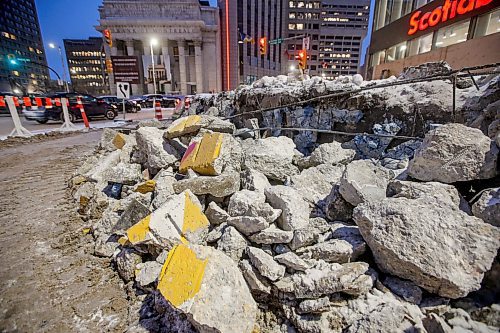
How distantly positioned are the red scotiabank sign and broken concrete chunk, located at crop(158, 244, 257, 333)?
13.6 m

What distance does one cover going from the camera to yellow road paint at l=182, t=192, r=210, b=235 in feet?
6.81

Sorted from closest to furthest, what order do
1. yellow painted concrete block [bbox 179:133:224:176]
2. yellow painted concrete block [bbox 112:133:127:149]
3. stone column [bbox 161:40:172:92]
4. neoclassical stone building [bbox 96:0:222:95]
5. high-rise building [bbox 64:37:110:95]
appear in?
yellow painted concrete block [bbox 179:133:224:176]
yellow painted concrete block [bbox 112:133:127:149]
stone column [bbox 161:40:172:92]
neoclassical stone building [bbox 96:0:222:95]
high-rise building [bbox 64:37:110:95]

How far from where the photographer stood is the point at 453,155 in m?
1.78

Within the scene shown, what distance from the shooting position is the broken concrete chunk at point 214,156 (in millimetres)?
2658

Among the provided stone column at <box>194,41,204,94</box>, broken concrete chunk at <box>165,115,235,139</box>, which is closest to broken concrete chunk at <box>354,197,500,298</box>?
broken concrete chunk at <box>165,115,235,139</box>

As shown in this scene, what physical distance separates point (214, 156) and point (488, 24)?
13.0 metres

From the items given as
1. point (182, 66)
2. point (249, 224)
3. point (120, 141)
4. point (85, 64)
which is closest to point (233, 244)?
point (249, 224)

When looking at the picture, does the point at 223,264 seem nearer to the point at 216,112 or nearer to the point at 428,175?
the point at 428,175

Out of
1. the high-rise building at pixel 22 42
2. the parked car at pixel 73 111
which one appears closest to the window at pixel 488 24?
the parked car at pixel 73 111

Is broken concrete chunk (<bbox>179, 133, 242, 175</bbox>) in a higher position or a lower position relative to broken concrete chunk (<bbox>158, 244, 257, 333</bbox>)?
higher

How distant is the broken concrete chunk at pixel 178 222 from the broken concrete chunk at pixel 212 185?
0.23m

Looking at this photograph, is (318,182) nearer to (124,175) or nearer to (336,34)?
(124,175)

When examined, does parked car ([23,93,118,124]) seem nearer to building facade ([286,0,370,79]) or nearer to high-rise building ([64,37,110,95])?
building facade ([286,0,370,79])

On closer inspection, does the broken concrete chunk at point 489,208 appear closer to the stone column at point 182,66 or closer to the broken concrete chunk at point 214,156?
the broken concrete chunk at point 214,156
